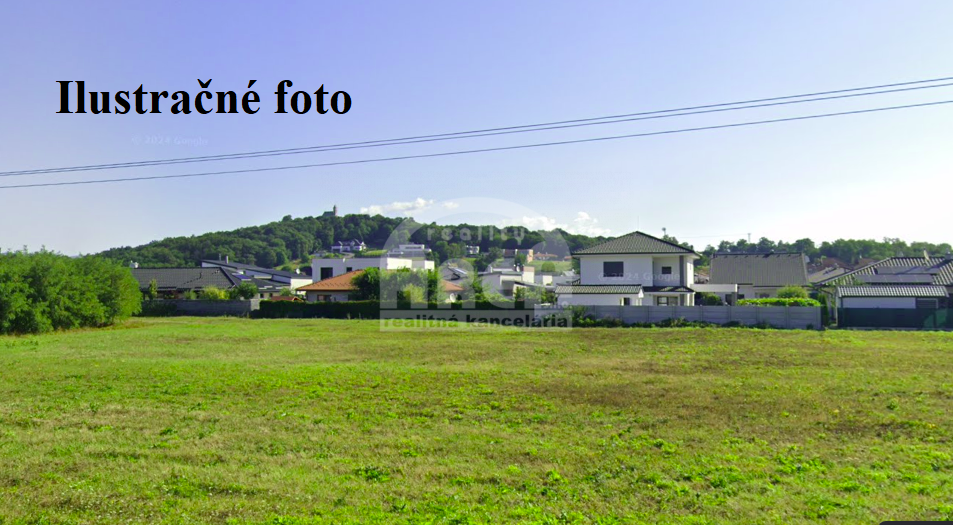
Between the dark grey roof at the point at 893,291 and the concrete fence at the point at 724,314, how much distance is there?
5.73 metres

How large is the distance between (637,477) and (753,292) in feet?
163

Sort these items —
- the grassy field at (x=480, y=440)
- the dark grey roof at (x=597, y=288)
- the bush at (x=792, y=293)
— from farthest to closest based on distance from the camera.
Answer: the bush at (x=792, y=293), the dark grey roof at (x=597, y=288), the grassy field at (x=480, y=440)

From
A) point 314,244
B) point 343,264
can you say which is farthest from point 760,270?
point 314,244

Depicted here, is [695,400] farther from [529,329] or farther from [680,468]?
[529,329]

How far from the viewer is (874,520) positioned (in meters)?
5.66

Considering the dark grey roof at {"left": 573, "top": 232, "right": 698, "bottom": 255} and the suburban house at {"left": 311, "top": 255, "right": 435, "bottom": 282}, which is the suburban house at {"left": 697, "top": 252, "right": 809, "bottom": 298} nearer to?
the dark grey roof at {"left": 573, "top": 232, "right": 698, "bottom": 255}

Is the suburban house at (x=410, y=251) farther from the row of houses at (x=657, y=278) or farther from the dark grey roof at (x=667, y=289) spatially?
the dark grey roof at (x=667, y=289)

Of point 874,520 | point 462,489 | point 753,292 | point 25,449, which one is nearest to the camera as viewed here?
point 874,520

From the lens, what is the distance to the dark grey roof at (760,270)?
171 ft

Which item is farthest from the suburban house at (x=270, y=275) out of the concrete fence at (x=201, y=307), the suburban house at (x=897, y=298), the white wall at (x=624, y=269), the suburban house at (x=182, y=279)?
the suburban house at (x=897, y=298)

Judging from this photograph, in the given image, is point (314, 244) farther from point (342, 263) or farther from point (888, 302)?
point (888, 302)

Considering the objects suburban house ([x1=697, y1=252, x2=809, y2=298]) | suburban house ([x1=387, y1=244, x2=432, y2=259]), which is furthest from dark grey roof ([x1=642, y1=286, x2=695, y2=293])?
suburban house ([x1=387, y1=244, x2=432, y2=259])

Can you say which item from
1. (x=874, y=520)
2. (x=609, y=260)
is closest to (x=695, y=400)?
(x=874, y=520)

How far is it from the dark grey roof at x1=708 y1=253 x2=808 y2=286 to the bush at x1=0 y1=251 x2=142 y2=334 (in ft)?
143
